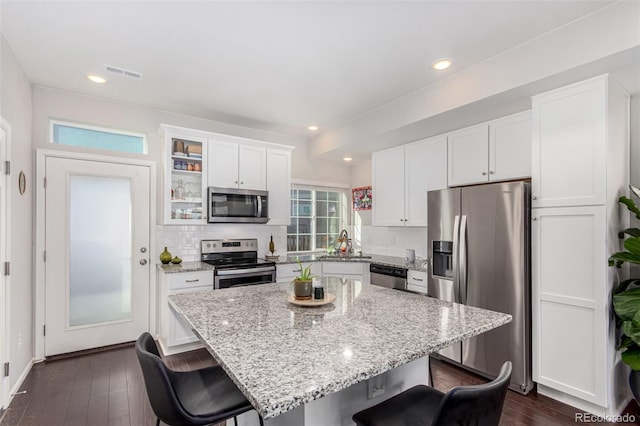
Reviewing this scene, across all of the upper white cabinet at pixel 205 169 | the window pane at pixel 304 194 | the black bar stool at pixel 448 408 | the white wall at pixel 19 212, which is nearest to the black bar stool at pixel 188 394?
the black bar stool at pixel 448 408

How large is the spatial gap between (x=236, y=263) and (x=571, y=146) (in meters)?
3.41

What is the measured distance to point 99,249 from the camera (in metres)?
3.49

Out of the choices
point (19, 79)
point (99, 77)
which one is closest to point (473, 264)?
point (99, 77)

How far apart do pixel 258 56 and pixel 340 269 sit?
8.78 feet

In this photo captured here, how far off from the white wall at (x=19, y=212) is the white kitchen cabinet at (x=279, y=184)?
7.79 feet

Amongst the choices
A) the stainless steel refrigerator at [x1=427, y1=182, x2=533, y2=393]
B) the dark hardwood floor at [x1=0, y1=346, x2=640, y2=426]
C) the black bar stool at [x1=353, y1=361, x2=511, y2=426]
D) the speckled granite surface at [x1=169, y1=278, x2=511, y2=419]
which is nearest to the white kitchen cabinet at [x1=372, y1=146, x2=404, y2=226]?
the stainless steel refrigerator at [x1=427, y1=182, x2=533, y2=393]

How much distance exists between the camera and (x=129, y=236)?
3.63m

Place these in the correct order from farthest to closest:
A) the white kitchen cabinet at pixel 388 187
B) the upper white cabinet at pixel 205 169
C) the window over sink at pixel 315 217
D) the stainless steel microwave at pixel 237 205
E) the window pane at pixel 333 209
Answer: the window pane at pixel 333 209
the window over sink at pixel 315 217
the white kitchen cabinet at pixel 388 187
the stainless steel microwave at pixel 237 205
the upper white cabinet at pixel 205 169

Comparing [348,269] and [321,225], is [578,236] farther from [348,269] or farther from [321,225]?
[321,225]

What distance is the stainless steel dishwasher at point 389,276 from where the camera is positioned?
3.63 meters

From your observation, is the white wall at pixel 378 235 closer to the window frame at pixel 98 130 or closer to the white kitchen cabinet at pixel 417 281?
the white kitchen cabinet at pixel 417 281

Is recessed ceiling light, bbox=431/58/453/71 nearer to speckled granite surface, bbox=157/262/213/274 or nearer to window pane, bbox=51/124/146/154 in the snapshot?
speckled granite surface, bbox=157/262/213/274

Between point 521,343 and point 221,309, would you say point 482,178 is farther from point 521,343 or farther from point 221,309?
point 221,309

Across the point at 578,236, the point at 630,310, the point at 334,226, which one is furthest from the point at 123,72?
the point at 630,310
